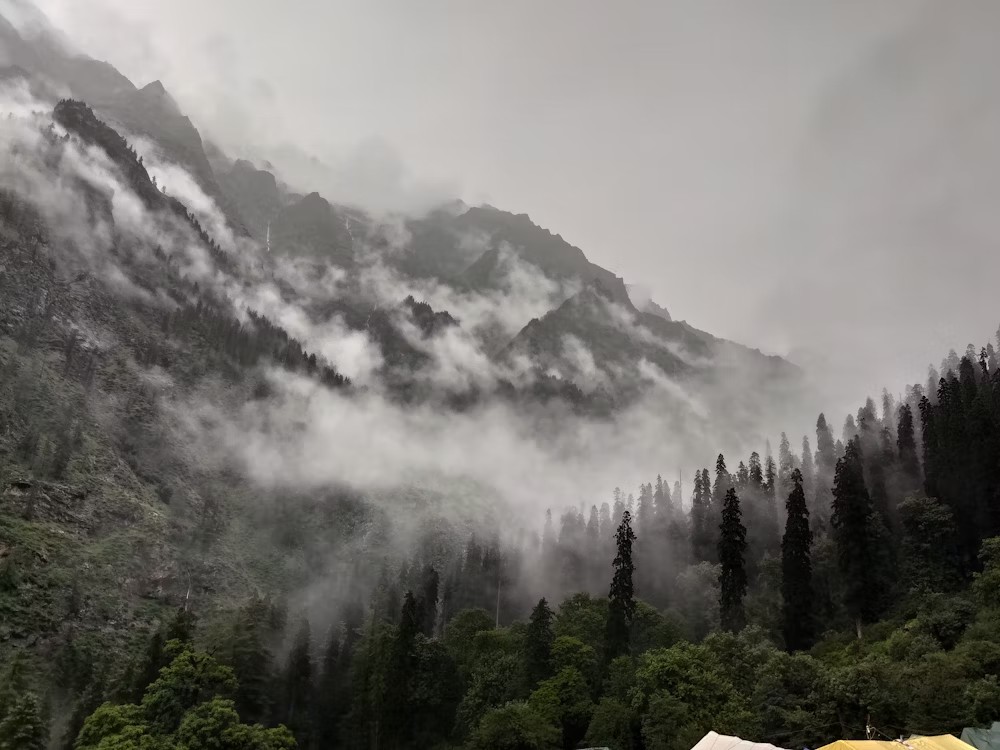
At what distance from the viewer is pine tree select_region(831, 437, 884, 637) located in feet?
348

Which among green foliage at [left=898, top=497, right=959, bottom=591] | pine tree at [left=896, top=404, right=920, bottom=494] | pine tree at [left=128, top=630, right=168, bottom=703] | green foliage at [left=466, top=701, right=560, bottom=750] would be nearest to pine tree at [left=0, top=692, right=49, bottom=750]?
pine tree at [left=128, top=630, right=168, bottom=703]

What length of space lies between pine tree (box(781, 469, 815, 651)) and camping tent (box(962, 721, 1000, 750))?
186ft

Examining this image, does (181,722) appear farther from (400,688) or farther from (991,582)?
(991,582)

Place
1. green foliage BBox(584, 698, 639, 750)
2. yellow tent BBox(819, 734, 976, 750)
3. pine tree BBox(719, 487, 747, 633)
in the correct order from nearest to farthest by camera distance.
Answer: yellow tent BBox(819, 734, 976, 750) → green foliage BBox(584, 698, 639, 750) → pine tree BBox(719, 487, 747, 633)

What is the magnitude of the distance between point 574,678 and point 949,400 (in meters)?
89.7

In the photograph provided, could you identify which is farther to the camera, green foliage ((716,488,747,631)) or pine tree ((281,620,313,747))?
pine tree ((281,620,313,747))

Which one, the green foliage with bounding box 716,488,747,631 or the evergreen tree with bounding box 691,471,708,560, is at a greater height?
the evergreen tree with bounding box 691,471,708,560

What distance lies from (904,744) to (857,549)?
81115mm

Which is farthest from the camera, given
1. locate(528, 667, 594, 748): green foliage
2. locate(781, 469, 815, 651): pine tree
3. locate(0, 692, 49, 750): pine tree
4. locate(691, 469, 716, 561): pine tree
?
locate(691, 469, 716, 561): pine tree

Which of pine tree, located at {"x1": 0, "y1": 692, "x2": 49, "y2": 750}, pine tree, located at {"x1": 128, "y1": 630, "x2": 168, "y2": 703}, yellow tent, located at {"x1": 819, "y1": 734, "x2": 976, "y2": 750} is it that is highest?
pine tree, located at {"x1": 128, "y1": 630, "x2": 168, "y2": 703}

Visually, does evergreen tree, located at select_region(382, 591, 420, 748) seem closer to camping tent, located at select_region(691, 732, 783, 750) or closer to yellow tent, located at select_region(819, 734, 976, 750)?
camping tent, located at select_region(691, 732, 783, 750)

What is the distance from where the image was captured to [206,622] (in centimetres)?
17962

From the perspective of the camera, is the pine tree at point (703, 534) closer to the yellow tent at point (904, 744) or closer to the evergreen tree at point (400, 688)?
the evergreen tree at point (400, 688)

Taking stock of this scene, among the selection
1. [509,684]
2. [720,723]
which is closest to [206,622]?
[509,684]
